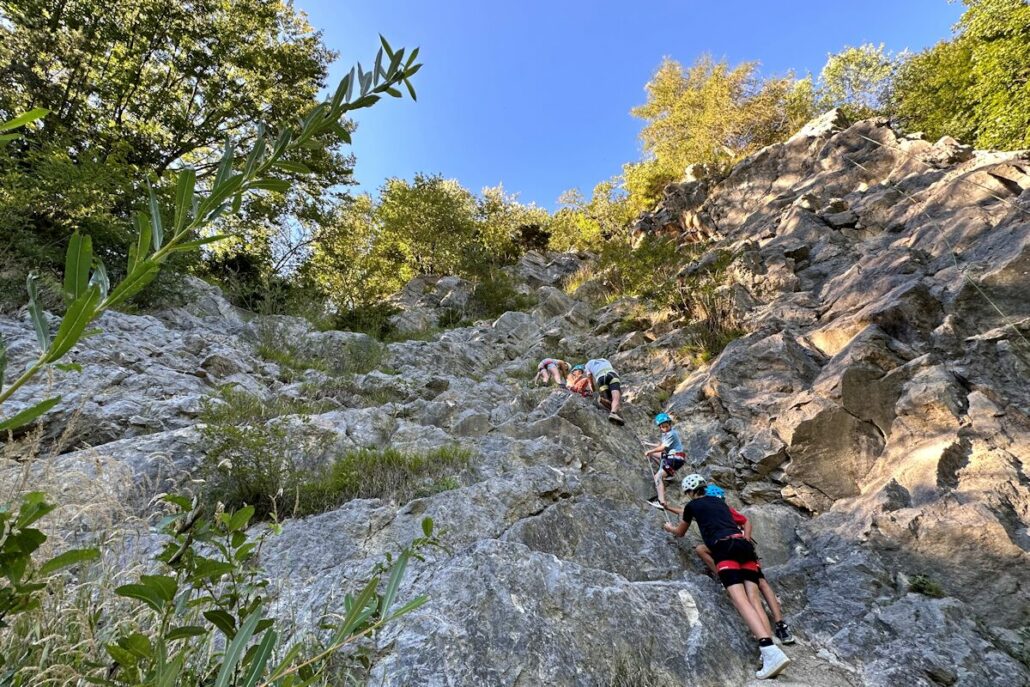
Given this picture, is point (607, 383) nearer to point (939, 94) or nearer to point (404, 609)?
point (404, 609)

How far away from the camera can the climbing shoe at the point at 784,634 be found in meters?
3.97

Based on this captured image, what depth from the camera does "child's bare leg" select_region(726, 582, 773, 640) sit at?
12.3ft

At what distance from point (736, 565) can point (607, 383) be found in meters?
5.50

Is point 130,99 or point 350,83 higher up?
point 130,99

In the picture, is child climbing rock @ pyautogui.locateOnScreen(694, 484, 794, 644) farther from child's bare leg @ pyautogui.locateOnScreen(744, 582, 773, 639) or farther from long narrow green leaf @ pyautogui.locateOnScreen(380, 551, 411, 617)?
long narrow green leaf @ pyautogui.locateOnScreen(380, 551, 411, 617)

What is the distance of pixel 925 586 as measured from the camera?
168 inches

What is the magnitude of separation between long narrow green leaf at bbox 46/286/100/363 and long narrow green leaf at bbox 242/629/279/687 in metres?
0.64

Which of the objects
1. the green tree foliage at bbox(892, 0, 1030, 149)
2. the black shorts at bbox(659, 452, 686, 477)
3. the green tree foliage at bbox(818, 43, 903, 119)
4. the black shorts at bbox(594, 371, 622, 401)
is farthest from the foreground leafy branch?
the green tree foliage at bbox(818, 43, 903, 119)

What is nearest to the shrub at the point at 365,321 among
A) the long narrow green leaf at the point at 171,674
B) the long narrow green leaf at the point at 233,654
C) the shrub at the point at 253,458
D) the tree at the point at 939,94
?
the shrub at the point at 253,458

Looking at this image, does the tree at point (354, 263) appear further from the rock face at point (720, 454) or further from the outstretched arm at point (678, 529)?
the outstretched arm at point (678, 529)

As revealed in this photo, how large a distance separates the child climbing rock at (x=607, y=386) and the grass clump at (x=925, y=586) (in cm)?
476

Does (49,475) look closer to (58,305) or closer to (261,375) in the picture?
(261,375)

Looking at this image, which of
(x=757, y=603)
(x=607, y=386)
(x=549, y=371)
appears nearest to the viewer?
(x=757, y=603)

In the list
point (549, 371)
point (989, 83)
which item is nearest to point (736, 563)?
point (549, 371)
